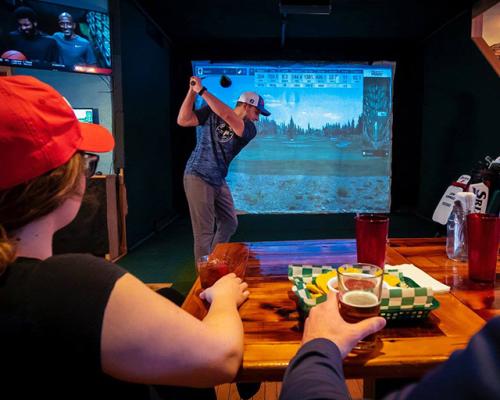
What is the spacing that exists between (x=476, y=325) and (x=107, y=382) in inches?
28.4

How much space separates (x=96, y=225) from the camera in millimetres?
3805

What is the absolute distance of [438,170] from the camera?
5930mm

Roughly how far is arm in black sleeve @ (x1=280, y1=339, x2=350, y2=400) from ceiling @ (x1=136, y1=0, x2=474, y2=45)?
4.89m

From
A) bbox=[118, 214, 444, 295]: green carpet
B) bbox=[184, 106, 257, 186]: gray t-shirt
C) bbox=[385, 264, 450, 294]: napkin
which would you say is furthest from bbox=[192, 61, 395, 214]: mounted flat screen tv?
bbox=[385, 264, 450, 294]: napkin

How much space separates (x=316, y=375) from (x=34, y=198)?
0.54 metres

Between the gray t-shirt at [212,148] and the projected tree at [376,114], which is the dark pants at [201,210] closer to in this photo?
the gray t-shirt at [212,148]

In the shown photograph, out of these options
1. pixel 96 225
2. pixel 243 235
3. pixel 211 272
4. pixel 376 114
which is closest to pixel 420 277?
pixel 211 272

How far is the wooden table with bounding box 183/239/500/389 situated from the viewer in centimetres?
72

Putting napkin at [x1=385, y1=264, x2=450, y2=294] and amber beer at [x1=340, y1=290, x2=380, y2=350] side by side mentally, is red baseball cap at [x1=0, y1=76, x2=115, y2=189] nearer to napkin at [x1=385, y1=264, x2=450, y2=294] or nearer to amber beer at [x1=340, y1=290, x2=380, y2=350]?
amber beer at [x1=340, y1=290, x2=380, y2=350]

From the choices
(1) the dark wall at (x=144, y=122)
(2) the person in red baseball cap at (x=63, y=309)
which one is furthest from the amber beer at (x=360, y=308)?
(1) the dark wall at (x=144, y=122)

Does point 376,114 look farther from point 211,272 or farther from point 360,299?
point 360,299

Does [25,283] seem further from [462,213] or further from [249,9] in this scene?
[249,9]

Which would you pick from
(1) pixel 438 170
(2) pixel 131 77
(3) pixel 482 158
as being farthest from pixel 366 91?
(2) pixel 131 77

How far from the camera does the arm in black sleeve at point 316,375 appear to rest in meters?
0.54
